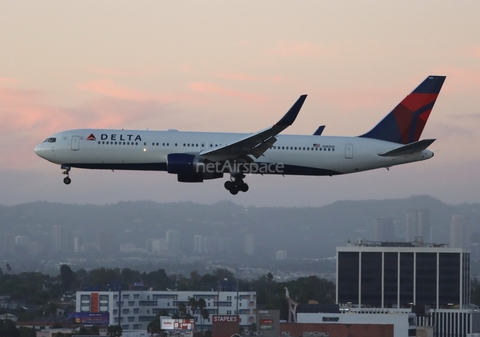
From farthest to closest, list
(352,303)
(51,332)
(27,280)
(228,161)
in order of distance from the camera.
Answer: (27,280)
(352,303)
(51,332)
(228,161)

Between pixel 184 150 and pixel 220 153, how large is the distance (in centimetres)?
237

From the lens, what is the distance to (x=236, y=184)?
182 ft

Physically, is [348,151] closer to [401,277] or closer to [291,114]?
[291,114]

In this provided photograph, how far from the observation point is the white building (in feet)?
380

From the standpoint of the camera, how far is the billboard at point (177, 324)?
86.4 m

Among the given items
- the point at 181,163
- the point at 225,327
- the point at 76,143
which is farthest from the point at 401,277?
the point at 76,143

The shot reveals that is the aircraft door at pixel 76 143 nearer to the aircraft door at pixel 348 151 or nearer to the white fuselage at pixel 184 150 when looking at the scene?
the white fuselage at pixel 184 150

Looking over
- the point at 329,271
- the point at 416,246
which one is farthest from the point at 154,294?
the point at 329,271

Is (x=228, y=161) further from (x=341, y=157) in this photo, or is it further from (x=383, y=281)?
(x=383, y=281)

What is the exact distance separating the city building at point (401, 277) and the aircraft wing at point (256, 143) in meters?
64.8

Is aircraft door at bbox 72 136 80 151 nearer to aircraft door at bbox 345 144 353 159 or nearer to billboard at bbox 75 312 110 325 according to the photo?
aircraft door at bbox 345 144 353 159

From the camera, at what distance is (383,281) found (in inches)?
4579

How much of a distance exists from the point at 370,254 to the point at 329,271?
222 ft

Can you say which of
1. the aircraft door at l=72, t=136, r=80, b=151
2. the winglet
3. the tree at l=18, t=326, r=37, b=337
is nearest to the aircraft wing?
the winglet
